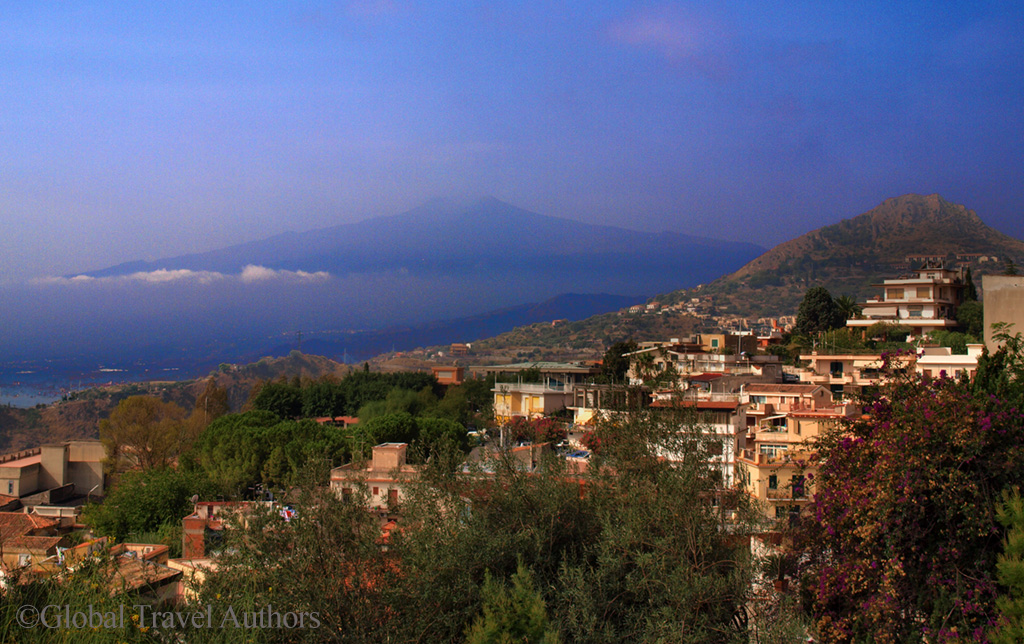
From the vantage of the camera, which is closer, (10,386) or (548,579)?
(548,579)

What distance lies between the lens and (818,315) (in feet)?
125

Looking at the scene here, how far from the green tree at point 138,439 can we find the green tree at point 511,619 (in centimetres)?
3149

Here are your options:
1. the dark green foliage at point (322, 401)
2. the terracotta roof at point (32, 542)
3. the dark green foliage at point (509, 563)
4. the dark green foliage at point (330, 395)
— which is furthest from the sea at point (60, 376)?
the dark green foliage at point (509, 563)

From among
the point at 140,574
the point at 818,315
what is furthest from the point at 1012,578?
the point at 818,315

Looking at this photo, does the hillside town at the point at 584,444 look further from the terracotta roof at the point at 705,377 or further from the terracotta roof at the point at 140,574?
the terracotta roof at the point at 705,377

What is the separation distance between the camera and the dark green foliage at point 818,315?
122 feet

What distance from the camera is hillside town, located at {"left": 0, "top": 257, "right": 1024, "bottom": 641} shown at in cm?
648

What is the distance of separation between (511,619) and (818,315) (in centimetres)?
3691

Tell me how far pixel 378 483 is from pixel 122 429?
2355 centimetres

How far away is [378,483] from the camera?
682 inches

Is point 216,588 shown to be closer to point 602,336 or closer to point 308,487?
point 308,487

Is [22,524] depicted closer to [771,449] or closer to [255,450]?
[255,450]

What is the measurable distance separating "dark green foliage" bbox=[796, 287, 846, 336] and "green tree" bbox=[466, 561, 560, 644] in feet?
116

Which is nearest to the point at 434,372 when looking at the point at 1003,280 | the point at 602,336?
the point at 602,336
